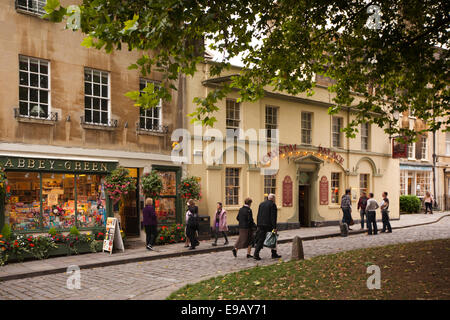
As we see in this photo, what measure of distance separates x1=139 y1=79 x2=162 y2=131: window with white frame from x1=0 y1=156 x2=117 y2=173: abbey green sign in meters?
2.22

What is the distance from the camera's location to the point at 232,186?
19109 mm

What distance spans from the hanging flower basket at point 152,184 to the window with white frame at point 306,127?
31.6 ft

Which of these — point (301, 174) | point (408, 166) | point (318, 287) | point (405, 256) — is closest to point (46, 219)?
point (318, 287)

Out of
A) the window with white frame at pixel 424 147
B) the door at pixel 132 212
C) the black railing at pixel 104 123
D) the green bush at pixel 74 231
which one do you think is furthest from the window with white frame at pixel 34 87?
the window with white frame at pixel 424 147

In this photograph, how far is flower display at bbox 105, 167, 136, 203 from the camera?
47.3 feet

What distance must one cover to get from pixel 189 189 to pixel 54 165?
5176 millimetres

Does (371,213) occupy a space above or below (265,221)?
below

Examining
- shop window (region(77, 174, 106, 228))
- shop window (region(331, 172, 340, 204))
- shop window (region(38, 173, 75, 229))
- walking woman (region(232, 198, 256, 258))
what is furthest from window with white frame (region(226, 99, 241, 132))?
shop window (region(38, 173, 75, 229))

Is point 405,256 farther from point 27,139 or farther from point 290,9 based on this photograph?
point 27,139

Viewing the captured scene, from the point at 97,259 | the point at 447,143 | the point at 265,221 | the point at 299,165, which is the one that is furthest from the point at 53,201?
the point at 447,143

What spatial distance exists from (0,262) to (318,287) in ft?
29.6

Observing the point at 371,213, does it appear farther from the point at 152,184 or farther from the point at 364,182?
the point at 152,184

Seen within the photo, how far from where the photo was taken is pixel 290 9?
11.4 metres

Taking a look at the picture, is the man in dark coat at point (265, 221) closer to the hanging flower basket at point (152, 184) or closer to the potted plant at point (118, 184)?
the hanging flower basket at point (152, 184)
